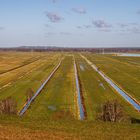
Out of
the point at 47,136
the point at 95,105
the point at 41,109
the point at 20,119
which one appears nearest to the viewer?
the point at 47,136

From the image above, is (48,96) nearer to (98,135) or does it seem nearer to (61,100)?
(61,100)

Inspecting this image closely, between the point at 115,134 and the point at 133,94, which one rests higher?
the point at 115,134

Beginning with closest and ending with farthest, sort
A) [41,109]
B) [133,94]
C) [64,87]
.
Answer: [41,109]
[133,94]
[64,87]

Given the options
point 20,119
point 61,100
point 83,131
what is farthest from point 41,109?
point 83,131

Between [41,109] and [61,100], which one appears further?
[61,100]

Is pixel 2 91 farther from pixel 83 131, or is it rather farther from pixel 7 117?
pixel 83 131

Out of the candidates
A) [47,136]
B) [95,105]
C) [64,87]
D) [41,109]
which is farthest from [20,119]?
[64,87]

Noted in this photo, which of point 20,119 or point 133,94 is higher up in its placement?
point 20,119

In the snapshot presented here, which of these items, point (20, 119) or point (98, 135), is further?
point (20, 119)

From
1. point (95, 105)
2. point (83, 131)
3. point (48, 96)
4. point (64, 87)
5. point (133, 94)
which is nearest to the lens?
point (83, 131)
